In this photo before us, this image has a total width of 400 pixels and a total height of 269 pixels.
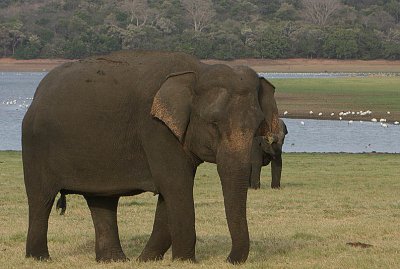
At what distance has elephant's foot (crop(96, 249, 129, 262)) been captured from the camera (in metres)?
12.5

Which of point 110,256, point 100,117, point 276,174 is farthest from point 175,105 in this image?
point 276,174

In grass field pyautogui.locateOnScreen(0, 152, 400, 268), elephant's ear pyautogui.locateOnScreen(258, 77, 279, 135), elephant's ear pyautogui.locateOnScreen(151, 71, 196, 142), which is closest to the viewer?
elephant's ear pyautogui.locateOnScreen(151, 71, 196, 142)

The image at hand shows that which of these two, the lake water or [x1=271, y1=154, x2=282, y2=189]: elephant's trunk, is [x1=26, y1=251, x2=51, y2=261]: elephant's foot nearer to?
[x1=271, y1=154, x2=282, y2=189]: elephant's trunk

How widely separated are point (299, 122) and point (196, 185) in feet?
117

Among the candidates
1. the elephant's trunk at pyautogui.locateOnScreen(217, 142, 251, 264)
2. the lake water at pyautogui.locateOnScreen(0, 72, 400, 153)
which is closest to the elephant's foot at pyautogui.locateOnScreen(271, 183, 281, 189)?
the elephant's trunk at pyautogui.locateOnScreen(217, 142, 251, 264)

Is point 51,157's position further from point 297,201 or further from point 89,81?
point 297,201

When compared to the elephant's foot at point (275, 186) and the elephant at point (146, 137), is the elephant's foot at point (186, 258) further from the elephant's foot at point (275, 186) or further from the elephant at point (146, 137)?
the elephant's foot at point (275, 186)

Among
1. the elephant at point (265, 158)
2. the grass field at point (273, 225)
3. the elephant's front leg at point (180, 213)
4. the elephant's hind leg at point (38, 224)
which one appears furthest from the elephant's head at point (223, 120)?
the elephant at point (265, 158)

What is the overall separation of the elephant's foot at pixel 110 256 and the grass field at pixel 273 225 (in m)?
0.10

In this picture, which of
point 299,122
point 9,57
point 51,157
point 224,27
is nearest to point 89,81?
point 51,157

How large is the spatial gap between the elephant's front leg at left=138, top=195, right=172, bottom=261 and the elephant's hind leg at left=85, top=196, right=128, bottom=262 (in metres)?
0.38

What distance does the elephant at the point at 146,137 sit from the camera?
1123cm

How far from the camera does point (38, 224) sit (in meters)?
12.3

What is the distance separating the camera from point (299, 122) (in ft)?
196
